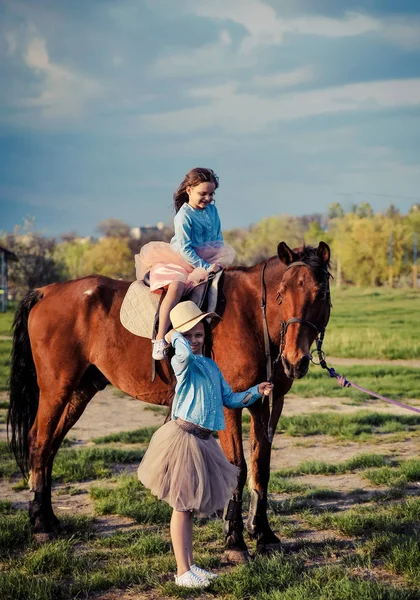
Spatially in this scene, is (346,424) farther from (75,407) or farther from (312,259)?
(312,259)

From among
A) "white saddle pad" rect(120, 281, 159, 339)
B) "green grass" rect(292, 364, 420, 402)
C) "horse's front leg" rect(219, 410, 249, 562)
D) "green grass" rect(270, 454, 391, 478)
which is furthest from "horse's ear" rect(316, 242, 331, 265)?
"green grass" rect(292, 364, 420, 402)

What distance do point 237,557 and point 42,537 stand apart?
1529 millimetres

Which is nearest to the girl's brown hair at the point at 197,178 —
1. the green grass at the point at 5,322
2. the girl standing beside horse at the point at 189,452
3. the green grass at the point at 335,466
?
the girl standing beside horse at the point at 189,452

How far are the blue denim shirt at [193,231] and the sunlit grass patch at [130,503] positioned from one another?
2.10m

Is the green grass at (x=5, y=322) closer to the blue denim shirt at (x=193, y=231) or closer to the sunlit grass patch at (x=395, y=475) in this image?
the sunlit grass patch at (x=395, y=475)

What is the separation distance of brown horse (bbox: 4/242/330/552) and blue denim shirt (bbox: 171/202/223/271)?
0.33 m

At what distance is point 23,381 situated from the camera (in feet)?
20.0

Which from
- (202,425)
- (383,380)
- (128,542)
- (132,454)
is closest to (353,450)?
(132,454)

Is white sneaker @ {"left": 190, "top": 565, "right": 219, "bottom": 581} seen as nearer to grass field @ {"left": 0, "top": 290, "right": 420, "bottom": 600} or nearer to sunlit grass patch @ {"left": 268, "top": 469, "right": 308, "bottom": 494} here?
grass field @ {"left": 0, "top": 290, "right": 420, "bottom": 600}

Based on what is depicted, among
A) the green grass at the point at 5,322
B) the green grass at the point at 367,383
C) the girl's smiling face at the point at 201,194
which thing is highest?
the girl's smiling face at the point at 201,194

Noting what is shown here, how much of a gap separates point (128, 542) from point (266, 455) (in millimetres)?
1204

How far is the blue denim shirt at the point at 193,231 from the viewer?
504 centimetres

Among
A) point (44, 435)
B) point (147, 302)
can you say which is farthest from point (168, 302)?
point (44, 435)

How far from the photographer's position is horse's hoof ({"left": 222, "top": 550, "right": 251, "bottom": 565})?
179 inches
